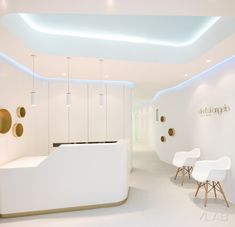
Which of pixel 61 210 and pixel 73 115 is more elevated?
pixel 73 115

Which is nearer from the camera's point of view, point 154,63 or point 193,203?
point 193,203

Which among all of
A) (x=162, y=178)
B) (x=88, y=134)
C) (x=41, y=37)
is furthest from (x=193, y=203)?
(x=41, y=37)

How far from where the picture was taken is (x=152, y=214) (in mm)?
3539

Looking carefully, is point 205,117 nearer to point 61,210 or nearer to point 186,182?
point 186,182

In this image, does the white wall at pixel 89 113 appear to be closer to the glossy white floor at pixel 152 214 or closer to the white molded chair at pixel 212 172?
the glossy white floor at pixel 152 214

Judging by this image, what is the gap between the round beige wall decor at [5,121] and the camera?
392cm

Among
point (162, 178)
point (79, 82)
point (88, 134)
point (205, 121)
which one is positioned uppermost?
point (79, 82)

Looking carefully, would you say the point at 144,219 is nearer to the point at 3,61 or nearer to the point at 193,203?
the point at 193,203

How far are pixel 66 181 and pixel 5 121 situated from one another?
175cm

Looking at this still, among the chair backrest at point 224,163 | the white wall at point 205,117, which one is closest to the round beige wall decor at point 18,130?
the chair backrest at point 224,163

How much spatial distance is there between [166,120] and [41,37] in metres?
6.01

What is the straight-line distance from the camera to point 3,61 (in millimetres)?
4059

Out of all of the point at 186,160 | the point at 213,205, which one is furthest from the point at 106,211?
the point at 186,160

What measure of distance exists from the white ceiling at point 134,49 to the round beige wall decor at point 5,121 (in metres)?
1.15
